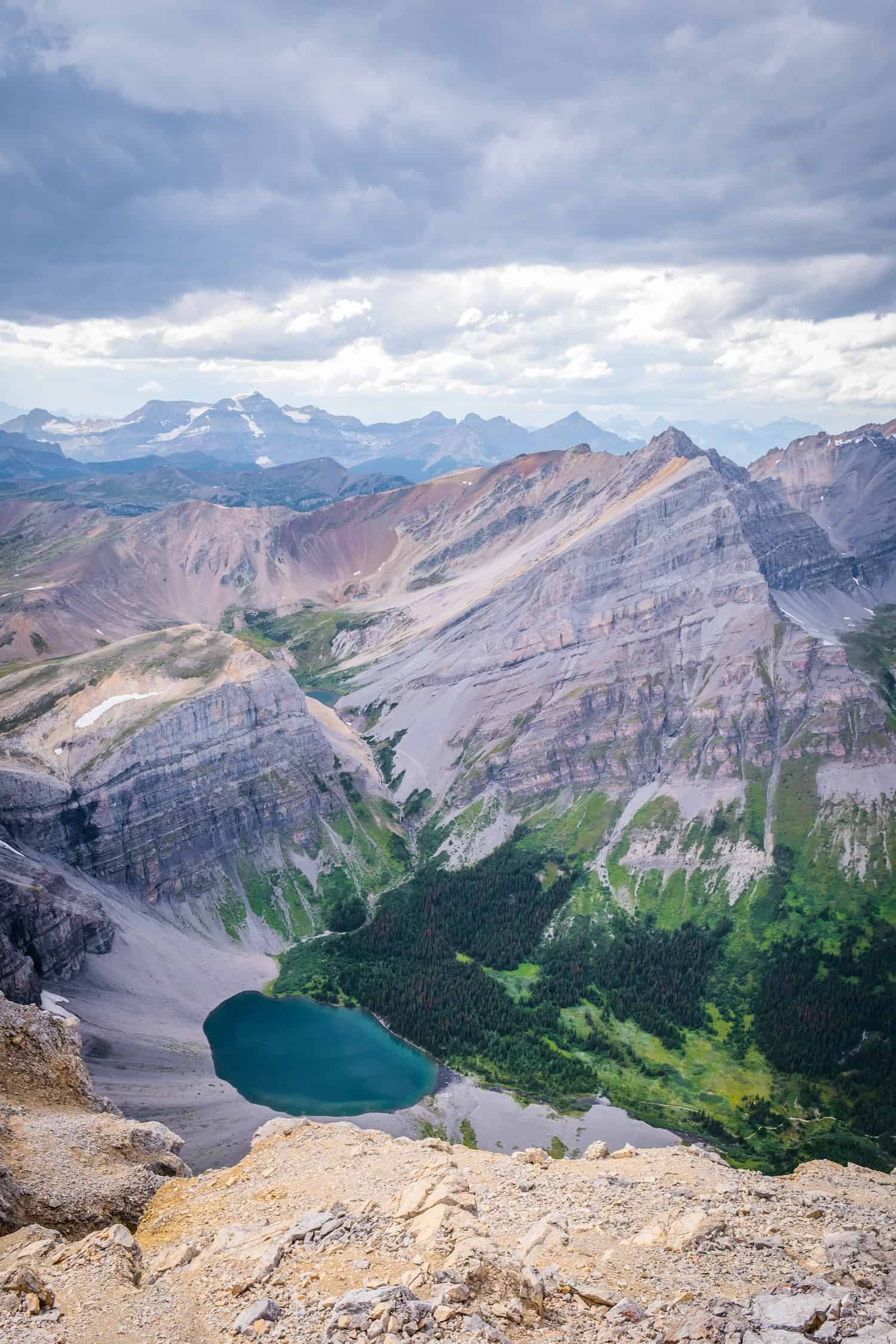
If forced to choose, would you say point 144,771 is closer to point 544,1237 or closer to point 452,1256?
point 544,1237

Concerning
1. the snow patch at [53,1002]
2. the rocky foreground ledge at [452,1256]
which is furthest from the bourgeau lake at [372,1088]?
the rocky foreground ledge at [452,1256]

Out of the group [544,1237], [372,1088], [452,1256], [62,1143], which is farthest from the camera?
[372,1088]

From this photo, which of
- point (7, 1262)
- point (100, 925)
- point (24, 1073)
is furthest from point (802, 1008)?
point (7, 1262)

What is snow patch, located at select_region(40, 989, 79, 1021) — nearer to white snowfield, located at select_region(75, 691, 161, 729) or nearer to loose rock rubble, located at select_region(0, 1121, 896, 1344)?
white snowfield, located at select_region(75, 691, 161, 729)

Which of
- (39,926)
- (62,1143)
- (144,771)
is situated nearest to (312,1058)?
(39,926)

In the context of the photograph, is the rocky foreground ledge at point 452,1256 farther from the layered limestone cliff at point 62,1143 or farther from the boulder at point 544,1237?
the layered limestone cliff at point 62,1143

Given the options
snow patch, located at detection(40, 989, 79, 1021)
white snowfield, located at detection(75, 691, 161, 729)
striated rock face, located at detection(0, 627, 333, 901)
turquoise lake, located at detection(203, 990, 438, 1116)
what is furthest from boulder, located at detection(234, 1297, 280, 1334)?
white snowfield, located at detection(75, 691, 161, 729)
